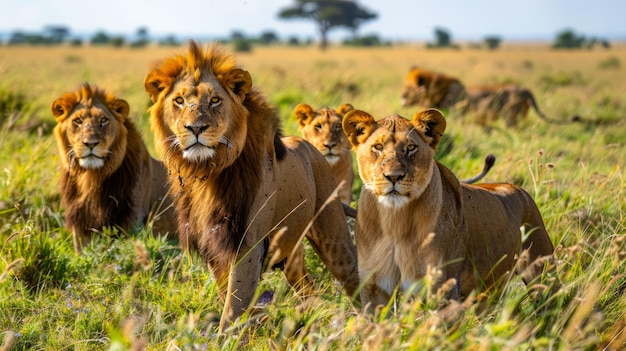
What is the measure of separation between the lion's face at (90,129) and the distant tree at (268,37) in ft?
222

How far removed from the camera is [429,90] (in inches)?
474

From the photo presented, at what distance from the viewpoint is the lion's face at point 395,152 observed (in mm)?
3459

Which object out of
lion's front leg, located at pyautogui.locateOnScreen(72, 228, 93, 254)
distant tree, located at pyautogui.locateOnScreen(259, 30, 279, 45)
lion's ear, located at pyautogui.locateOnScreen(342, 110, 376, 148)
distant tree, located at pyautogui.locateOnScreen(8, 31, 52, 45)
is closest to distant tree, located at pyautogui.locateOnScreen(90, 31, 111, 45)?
distant tree, located at pyautogui.locateOnScreen(8, 31, 52, 45)

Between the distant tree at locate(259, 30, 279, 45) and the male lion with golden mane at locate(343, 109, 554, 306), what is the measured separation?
7003cm

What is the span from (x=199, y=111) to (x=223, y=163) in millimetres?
316

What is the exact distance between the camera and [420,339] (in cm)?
288

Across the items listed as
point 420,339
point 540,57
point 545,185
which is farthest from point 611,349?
point 540,57

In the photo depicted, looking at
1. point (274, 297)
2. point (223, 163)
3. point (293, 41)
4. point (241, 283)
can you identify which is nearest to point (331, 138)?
point (223, 163)

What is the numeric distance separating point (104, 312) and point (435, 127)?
190 centimetres

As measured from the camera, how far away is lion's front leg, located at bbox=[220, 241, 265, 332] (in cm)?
394

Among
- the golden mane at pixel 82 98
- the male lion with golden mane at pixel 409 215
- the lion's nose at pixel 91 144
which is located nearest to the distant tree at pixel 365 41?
the golden mane at pixel 82 98

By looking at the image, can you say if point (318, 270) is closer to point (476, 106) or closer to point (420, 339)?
point (420, 339)

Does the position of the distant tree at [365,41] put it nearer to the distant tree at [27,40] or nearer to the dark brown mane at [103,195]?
the distant tree at [27,40]

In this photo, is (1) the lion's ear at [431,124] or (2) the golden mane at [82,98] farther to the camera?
(2) the golden mane at [82,98]
